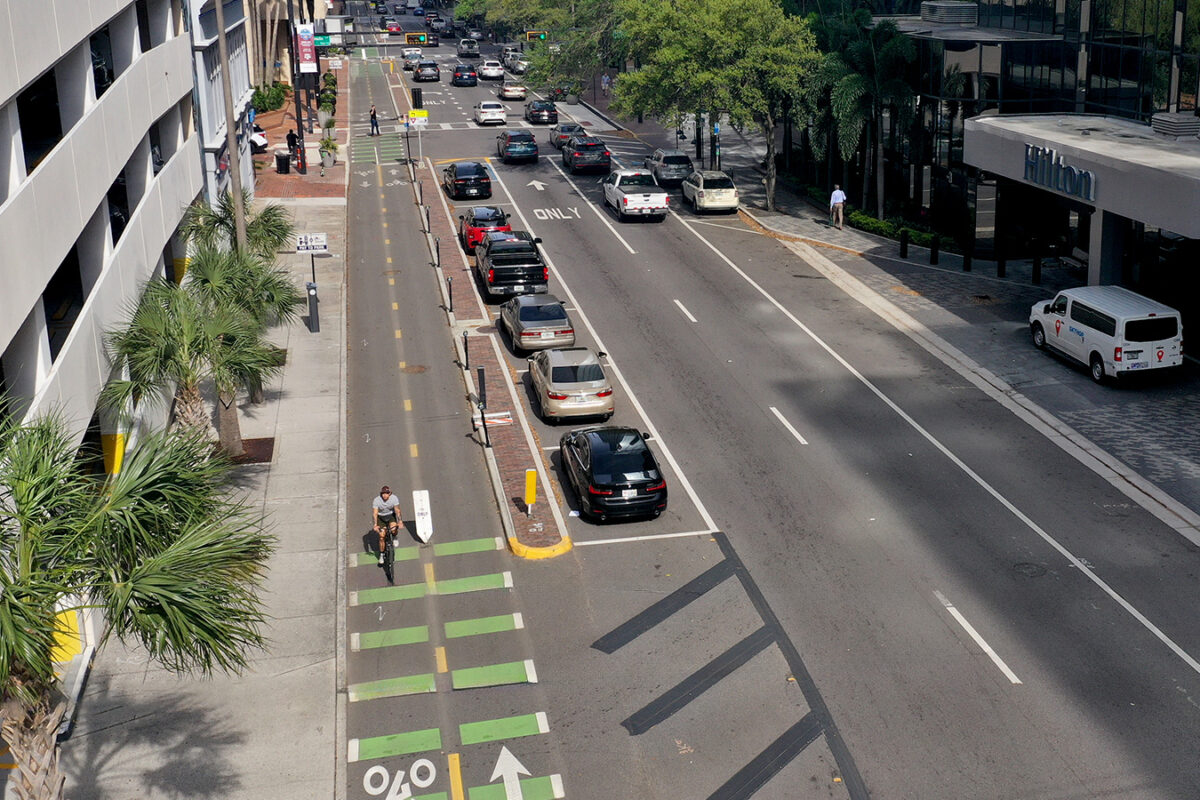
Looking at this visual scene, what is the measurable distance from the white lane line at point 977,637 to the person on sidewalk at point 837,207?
31468 mm

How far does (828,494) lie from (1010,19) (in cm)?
2594

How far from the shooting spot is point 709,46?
52.7 meters

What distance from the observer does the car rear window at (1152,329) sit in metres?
32.2

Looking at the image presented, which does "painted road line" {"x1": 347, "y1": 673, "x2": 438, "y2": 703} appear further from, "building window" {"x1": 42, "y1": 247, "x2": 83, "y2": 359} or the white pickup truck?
the white pickup truck

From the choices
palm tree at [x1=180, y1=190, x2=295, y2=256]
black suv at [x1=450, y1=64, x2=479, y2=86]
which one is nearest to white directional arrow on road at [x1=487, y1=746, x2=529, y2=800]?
palm tree at [x1=180, y1=190, x2=295, y2=256]

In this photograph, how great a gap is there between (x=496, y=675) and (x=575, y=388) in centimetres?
1138

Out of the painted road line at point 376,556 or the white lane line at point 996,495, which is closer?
the white lane line at point 996,495

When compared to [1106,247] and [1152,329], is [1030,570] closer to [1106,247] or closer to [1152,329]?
[1152,329]

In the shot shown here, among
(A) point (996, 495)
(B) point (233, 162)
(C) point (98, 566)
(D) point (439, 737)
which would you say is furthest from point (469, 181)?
(C) point (98, 566)

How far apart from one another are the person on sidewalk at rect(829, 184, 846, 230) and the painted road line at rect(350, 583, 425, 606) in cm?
3269

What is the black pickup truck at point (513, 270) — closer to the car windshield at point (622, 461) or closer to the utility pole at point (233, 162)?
the utility pole at point (233, 162)

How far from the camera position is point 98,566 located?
1273 centimetres

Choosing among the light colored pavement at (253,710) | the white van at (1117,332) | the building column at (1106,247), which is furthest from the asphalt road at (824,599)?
the building column at (1106,247)

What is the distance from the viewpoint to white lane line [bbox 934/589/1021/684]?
19.8m
